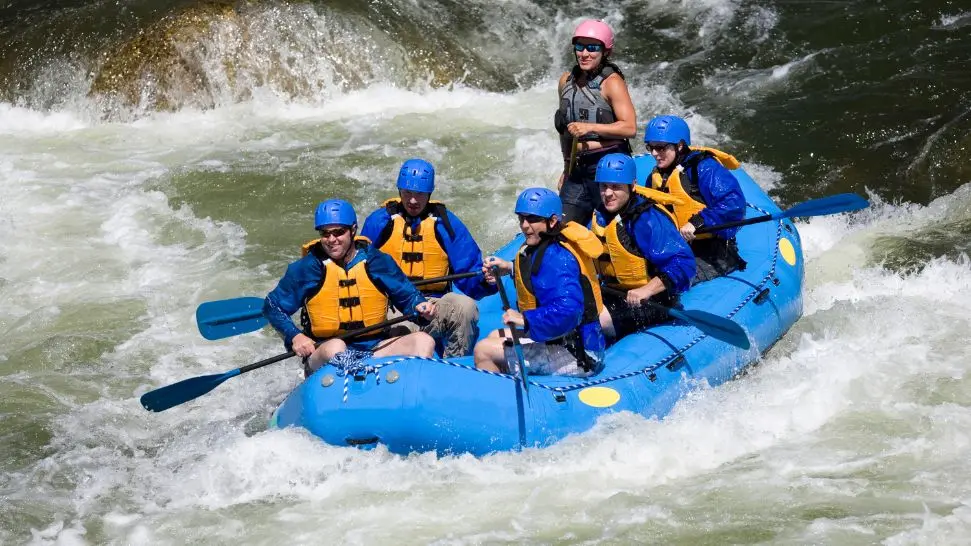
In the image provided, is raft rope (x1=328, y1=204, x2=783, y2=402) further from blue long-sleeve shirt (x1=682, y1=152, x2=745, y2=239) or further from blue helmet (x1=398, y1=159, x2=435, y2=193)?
blue long-sleeve shirt (x1=682, y1=152, x2=745, y2=239)

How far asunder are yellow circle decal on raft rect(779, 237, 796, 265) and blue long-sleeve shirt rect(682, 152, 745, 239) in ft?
1.94

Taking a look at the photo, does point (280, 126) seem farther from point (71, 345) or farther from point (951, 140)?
point (951, 140)

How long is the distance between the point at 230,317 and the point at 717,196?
Answer: 274 cm

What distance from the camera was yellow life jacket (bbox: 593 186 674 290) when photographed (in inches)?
235

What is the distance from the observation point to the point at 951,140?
9.17 metres

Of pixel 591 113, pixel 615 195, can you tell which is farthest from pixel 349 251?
pixel 591 113

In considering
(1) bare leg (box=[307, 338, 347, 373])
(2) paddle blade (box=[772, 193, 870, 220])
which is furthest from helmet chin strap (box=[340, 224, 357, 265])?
(2) paddle blade (box=[772, 193, 870, 220])

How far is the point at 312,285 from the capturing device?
5668mm

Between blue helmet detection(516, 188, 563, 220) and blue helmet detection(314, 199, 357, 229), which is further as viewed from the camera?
blue helmet detection(314, 199, 357, 229)

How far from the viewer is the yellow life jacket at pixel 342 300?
566 centimetres

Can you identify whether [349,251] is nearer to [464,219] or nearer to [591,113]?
[591,113]

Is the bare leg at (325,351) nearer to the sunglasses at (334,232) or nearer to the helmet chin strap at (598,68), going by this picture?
the sunglasses at (334,232)

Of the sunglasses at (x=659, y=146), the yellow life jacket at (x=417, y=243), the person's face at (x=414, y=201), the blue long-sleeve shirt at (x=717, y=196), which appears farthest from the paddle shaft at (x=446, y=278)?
the blue long-sleeve shirt at (x=717, y=196)

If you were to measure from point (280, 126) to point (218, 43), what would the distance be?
0.96m
